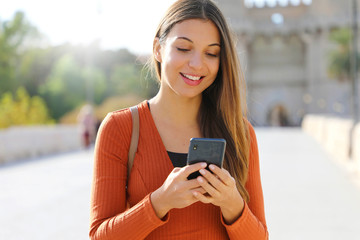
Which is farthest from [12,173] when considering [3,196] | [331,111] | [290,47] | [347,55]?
[290,47]

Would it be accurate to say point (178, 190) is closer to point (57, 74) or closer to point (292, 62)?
point (292, 62)

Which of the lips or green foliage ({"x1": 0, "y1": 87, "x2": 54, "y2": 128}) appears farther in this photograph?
green foliage ({"x1": 0, "y1": 87, "x2": 54, "y2": 128})

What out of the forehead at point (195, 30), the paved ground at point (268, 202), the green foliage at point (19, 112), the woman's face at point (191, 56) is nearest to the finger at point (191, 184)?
the woman's face at point (191, 56)

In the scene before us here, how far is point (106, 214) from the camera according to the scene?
5.51 feet

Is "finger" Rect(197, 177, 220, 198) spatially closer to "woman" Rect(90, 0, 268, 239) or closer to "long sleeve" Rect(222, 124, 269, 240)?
"woman" Rect(90, 0, 268, 239)

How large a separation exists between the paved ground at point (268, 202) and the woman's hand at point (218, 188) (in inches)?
154

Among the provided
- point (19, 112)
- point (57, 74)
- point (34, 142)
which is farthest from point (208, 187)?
point (57, 74)

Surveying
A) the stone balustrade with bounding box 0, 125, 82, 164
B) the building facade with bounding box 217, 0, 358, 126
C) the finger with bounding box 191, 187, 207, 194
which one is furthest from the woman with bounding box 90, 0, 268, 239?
the building facade with bounding box 217, 0, 358, 126

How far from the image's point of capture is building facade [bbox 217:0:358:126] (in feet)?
153

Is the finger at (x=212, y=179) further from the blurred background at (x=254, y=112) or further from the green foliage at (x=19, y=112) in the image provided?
the green foliage at (x=19, y=112)

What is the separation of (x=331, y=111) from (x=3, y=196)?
42.6 metres

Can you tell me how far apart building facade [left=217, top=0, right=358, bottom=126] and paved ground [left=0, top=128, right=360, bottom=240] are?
3614 cm

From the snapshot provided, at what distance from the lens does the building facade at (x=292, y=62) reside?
46656mm

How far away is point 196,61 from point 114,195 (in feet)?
1.98
